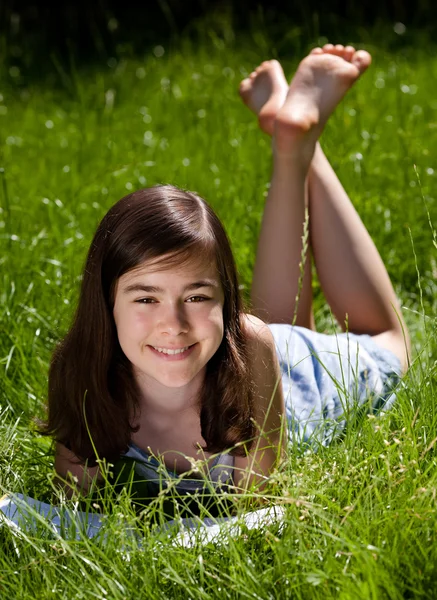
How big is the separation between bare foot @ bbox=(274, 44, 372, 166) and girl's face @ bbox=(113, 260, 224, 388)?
2.96 feet

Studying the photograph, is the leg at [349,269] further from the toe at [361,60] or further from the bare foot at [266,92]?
the toe at [361,60]

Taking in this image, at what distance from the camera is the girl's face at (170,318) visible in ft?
6.80

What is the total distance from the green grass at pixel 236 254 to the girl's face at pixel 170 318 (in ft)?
1.00

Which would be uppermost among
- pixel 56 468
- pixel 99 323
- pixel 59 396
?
pixel 99 323

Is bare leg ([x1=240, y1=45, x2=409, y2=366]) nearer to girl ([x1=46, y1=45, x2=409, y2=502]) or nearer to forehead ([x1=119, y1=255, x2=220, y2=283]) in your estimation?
girl ([x1=46, y1=45, x2=409, y2=502])

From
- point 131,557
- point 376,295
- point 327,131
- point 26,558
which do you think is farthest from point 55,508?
point 327,131

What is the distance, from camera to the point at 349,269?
9.48 ft

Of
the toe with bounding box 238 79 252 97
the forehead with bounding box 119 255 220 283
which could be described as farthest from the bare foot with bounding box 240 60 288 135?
the forehead with bounding box 119 255 220 283

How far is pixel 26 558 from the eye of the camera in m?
1.94

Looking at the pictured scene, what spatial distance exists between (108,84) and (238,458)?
3.70 metres

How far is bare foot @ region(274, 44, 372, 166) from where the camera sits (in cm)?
291

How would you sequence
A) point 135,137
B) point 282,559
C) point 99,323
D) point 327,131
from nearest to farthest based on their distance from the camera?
1. point 282,559
2. point 99,323
3. point 327,131
4. point 135,137

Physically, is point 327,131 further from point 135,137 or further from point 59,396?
point 59,396

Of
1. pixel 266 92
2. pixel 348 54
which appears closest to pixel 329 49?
pixel 348 54
